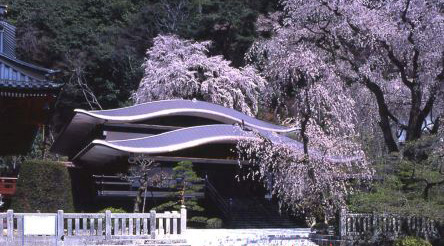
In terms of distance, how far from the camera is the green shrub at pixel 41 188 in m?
20.3

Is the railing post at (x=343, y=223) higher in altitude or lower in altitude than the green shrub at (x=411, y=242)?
higher

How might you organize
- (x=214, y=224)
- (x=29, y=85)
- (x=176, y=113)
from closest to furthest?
(x=29, y=85) → (x=214, y=224) → (x=176, y=113)

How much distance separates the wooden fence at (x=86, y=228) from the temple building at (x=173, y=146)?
8.27 meters

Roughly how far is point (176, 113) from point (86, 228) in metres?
13.4

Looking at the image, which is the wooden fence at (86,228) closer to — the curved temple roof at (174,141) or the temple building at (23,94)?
the temple building at (23,94)

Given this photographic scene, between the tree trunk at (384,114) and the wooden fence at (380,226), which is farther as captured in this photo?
the tree trunk at (384,114)

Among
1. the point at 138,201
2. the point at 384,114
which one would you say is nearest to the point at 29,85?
the point at 138,201

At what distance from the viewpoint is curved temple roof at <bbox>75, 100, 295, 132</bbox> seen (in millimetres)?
25859

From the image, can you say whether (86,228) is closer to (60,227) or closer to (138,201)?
(60,227)

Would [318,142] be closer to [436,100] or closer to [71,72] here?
[436,100]

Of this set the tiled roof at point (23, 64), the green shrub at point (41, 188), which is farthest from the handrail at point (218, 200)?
the tiled roof at point (23, 64)

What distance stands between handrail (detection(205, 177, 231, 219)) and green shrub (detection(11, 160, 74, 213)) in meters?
7.36

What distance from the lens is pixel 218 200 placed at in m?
26.6

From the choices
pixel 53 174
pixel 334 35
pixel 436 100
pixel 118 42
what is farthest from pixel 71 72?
pixel 436 100
